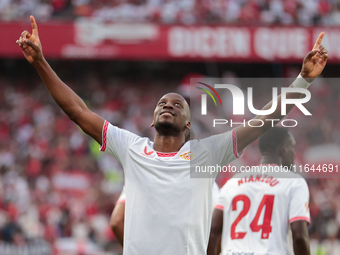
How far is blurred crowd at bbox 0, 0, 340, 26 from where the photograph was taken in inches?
585

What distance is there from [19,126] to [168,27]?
5430 mm

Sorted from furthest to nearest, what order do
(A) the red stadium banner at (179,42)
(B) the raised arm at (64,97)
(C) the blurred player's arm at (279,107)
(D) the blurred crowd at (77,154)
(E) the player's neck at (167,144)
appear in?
(A) the red stadium banner at (179,42) < (D) the blurred crowd at (77,154) < (E) the player's neck at (167,144) < (B) the raised arm at (64,97) < (C) the blurred player's arm at (279,107)

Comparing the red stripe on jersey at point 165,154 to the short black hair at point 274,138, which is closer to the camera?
the red stripe on jersey at point 165,154

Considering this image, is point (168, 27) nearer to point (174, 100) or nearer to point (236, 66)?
point (236, 66)

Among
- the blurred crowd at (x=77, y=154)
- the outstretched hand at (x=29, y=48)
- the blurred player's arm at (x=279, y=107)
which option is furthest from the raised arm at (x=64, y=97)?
the blurred crowd at (x=77, y=154)

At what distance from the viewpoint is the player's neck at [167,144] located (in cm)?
336

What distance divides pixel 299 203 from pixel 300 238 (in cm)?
28

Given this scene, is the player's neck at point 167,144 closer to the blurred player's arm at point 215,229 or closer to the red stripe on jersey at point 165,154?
the red stripe on jersey at point 165,154

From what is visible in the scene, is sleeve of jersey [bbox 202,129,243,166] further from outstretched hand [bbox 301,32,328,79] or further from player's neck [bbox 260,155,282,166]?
player's neck [bbox 260,155,282,166]

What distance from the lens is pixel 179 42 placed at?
1491 centimetres

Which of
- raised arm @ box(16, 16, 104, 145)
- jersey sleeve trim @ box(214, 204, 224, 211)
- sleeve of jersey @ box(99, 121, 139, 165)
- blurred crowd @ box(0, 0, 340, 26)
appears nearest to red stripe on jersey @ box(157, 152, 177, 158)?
sleeve of jersey @ box(99, 121, 139, 165)

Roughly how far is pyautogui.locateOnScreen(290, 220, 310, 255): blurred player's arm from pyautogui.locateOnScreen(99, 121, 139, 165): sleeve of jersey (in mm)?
1491

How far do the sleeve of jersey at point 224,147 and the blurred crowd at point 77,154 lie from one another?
7.45 metres

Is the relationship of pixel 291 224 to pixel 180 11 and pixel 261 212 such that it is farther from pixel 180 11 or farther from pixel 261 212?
pixel 180 11
